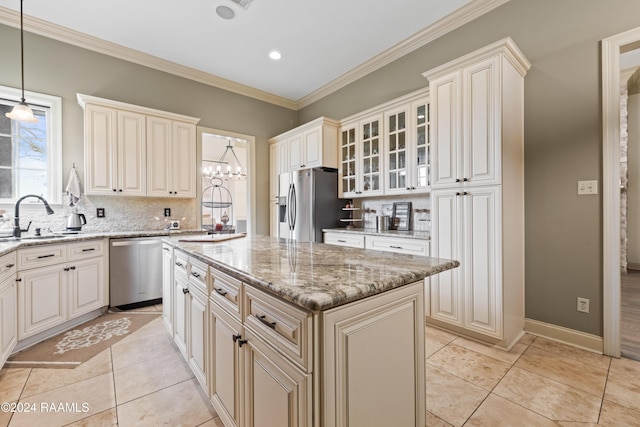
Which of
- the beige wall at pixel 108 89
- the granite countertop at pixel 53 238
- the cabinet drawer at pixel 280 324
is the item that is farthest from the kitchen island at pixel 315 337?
the beige wall at pixel 108 89

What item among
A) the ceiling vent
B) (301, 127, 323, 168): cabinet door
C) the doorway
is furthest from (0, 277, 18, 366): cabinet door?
(301, 127, 323, 168): cabinet door

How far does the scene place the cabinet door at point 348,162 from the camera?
379 centimetres

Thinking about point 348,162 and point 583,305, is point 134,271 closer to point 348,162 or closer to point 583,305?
point 348,162

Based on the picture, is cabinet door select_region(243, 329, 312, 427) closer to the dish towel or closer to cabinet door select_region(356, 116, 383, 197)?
cabinet door select_region(356, 116, 383, 197)

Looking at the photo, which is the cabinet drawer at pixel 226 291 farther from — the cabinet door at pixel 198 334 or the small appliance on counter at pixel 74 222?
the small appliance on counter at pixel 74 222

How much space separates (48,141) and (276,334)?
385 centimetres

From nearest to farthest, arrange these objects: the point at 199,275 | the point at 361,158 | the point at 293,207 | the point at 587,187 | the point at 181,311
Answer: the point at 199,275
the point at 181,311
the point at 587,187
the point at 361,158
the point at 293,207

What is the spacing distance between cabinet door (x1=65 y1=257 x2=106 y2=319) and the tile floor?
2.59 feet

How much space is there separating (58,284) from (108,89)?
239cm

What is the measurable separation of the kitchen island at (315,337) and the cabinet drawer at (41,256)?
1898 millimetres

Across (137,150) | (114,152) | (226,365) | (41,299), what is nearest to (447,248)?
(226,365)

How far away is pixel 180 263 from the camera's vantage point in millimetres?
A: 1956

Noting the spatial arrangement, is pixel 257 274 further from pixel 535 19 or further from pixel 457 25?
pixel 457 25

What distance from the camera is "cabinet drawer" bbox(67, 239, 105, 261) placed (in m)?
2.65
